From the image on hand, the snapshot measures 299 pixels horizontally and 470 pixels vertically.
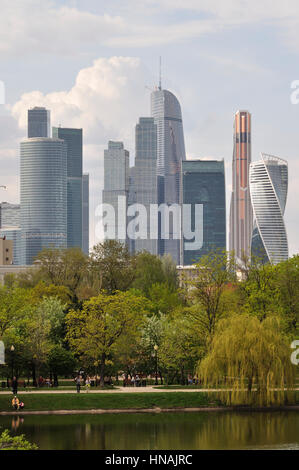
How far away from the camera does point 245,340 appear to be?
198ft

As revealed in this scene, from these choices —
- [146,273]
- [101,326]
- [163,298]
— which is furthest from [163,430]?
[146,273]

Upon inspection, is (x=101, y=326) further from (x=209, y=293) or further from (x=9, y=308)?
(x=209, y=293)

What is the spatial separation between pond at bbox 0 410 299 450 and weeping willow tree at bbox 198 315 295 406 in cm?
148

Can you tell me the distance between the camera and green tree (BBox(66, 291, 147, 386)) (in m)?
70.6

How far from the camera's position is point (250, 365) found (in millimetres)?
59750

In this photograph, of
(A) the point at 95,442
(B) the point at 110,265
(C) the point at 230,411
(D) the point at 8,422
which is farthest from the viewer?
(B) the point at 110,265

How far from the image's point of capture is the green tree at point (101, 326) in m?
70.6

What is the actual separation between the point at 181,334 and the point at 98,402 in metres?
12.2

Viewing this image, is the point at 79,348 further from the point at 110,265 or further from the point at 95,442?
the point at 110,265

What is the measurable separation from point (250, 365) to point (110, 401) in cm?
980

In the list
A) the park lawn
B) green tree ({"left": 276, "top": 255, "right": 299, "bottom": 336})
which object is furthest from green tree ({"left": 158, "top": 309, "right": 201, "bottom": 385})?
the park lawn

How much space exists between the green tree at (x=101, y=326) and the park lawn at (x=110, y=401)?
8.10 meters
